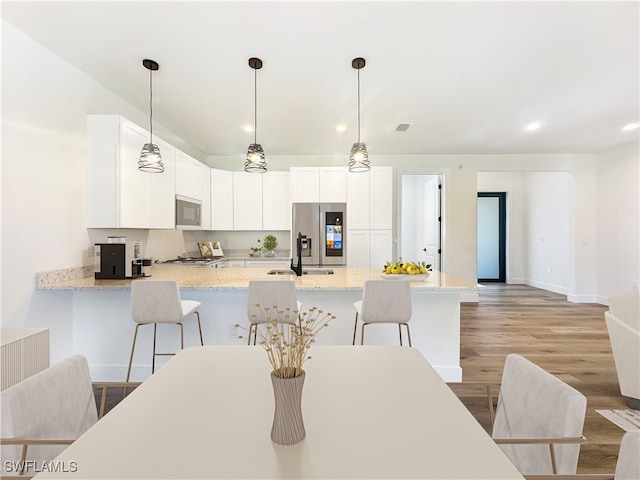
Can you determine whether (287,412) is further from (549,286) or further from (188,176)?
(549,286)

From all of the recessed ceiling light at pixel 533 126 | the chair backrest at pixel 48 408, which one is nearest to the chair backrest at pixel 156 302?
the chair backrest at pixel 48 408

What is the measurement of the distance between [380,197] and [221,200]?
2.50 m

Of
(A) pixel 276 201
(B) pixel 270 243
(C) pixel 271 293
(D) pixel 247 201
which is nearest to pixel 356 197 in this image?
(A) pixel 276 201

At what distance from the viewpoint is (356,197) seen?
5.30 metres

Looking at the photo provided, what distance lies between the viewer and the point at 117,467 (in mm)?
763

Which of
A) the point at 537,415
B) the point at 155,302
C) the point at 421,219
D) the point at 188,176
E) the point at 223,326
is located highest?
the point at 188,176

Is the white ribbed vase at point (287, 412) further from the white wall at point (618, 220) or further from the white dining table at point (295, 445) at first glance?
the white wall at point (618, 220)

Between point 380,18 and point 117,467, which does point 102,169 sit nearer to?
point 380,18

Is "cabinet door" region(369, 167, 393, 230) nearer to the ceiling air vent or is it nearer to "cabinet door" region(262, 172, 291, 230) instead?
the ceiling air vent

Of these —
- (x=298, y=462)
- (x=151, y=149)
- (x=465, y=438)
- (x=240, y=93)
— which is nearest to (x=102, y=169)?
(x=151, y=149)

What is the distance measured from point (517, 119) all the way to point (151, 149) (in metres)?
4.04

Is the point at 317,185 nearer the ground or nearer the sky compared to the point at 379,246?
nearer the sky

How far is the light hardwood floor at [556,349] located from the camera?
220 centimetres

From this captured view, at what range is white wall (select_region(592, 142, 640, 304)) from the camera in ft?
17.8
